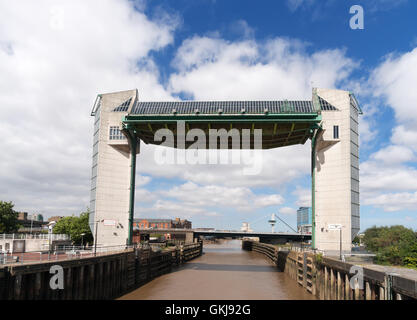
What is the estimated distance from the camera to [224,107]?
4666 cm

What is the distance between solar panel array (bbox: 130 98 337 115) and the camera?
45.1 m

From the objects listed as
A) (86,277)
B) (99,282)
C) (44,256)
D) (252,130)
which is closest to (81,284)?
(86,277)

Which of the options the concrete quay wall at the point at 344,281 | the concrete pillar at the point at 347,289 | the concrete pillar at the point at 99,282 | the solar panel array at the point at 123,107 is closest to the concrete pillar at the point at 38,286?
the concrete pillar at the point at 99,282

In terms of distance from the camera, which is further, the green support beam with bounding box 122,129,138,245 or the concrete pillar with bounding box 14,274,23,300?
the green support beam with bounding box 122,129,138,245

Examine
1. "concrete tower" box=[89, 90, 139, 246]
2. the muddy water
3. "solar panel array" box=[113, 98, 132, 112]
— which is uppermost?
"solar panel array" box=[113, 98, 132, 112]

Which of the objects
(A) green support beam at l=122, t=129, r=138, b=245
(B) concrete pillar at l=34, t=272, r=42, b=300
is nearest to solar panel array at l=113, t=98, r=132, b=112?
(A) green support beam at l=122, t=129, r=138, b=245

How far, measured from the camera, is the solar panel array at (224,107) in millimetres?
45062

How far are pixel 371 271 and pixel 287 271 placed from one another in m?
37.1

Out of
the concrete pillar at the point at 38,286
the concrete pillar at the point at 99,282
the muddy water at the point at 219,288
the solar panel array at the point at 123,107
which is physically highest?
the solar panel array at the point at 123,107

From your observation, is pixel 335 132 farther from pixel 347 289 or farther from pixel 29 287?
pixel 29 287

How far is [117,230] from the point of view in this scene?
45375mm

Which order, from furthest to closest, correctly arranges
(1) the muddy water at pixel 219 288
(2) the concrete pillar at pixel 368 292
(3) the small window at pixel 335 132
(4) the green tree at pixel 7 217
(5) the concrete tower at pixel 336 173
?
(4) the green tree at pixel 7 217 → (3) the small window at pixel 335 132 → (5) the concrete tower at pixel 336 173 → (1) the muddy water at pixel 219 288 → (2) the concrete pillar at pixel 368 292

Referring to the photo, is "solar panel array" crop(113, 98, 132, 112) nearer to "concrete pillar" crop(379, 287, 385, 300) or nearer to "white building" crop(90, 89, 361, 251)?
"white building" crop(90, 89, 361, 251)

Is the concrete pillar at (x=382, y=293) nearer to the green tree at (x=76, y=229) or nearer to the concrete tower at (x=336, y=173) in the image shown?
the concrete tower at (x=336, y=173)
